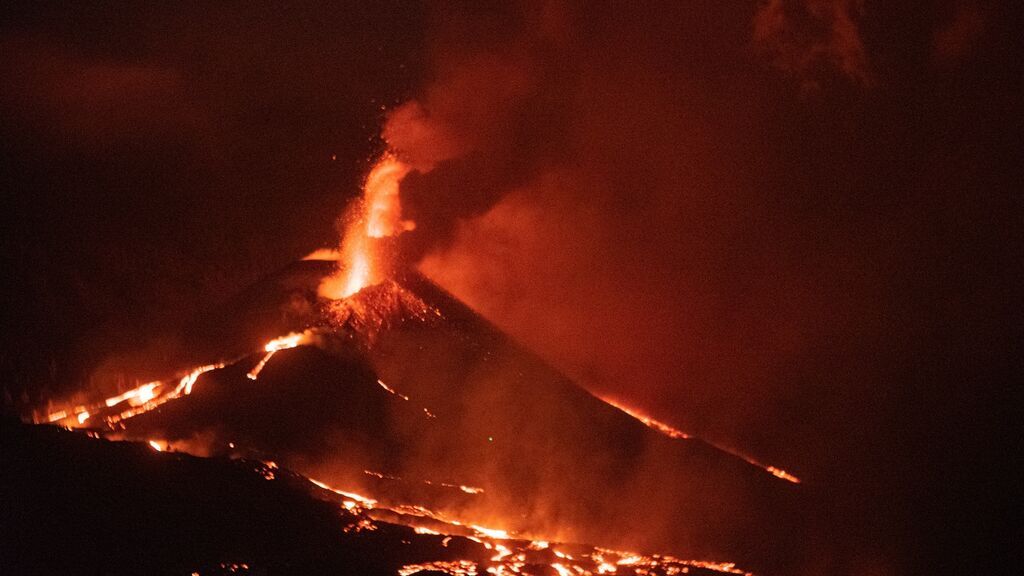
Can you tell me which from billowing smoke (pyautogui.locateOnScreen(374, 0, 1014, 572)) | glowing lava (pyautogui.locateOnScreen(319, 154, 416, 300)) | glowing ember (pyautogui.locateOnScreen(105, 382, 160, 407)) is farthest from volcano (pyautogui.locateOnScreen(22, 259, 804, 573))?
billowing smoke (pyautogui.locateOnScreen(374, 0, 1014, 572))

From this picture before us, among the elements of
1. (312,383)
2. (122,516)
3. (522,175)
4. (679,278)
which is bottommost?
(122,516)

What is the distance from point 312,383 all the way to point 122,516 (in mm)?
2526

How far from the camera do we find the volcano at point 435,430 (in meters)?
7.86

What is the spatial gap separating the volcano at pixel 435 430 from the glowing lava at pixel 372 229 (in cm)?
17

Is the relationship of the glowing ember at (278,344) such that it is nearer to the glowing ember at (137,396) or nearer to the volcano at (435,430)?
the volcano at (435,430)

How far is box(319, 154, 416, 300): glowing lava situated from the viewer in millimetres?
9734

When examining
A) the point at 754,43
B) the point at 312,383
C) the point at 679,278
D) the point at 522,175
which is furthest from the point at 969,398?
the point at 312,383

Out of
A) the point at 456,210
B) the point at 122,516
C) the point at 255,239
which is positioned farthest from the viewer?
the point at 456,210

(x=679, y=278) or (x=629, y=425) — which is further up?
(x=679, y=278)

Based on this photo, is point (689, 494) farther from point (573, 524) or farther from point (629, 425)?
point (573, 524)

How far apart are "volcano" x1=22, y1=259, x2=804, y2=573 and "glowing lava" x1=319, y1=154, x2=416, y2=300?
174 mm

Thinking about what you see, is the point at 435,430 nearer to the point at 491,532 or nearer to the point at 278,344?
the point at 491,532

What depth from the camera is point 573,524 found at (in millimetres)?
8688

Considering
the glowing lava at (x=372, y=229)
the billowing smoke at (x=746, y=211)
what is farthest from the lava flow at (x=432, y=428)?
the billowing smoke at (x=746, y=211)
